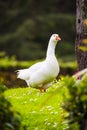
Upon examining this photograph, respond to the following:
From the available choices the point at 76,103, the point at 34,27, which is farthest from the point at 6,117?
the point at 34,27

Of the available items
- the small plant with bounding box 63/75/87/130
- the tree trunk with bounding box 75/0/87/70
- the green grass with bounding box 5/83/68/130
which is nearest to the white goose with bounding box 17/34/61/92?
the green grass with bounding box 5/83/68/130

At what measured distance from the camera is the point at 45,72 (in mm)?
14766

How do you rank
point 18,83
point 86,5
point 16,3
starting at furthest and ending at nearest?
point 16,3 → point 18,83 → point 86,5

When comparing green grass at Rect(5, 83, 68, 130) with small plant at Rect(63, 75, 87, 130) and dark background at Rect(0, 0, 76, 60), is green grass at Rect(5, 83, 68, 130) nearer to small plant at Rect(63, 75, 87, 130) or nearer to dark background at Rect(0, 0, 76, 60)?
small plant at Rect(63, 75, 87, 130)

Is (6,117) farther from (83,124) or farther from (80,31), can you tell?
(80,31)

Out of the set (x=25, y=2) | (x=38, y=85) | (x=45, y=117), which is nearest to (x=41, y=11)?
(x=25, y=2)

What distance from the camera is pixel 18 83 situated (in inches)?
925

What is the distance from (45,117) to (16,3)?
119 ft

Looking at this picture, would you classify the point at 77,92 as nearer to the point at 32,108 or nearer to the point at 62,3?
the point at 32,108

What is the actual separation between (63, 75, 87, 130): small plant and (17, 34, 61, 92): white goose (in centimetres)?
592

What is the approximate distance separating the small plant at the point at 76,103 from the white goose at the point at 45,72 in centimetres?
592

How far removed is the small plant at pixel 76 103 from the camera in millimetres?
8484

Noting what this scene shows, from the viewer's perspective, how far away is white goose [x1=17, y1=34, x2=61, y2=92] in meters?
14.7

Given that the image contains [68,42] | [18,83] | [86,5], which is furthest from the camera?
[68,42]
